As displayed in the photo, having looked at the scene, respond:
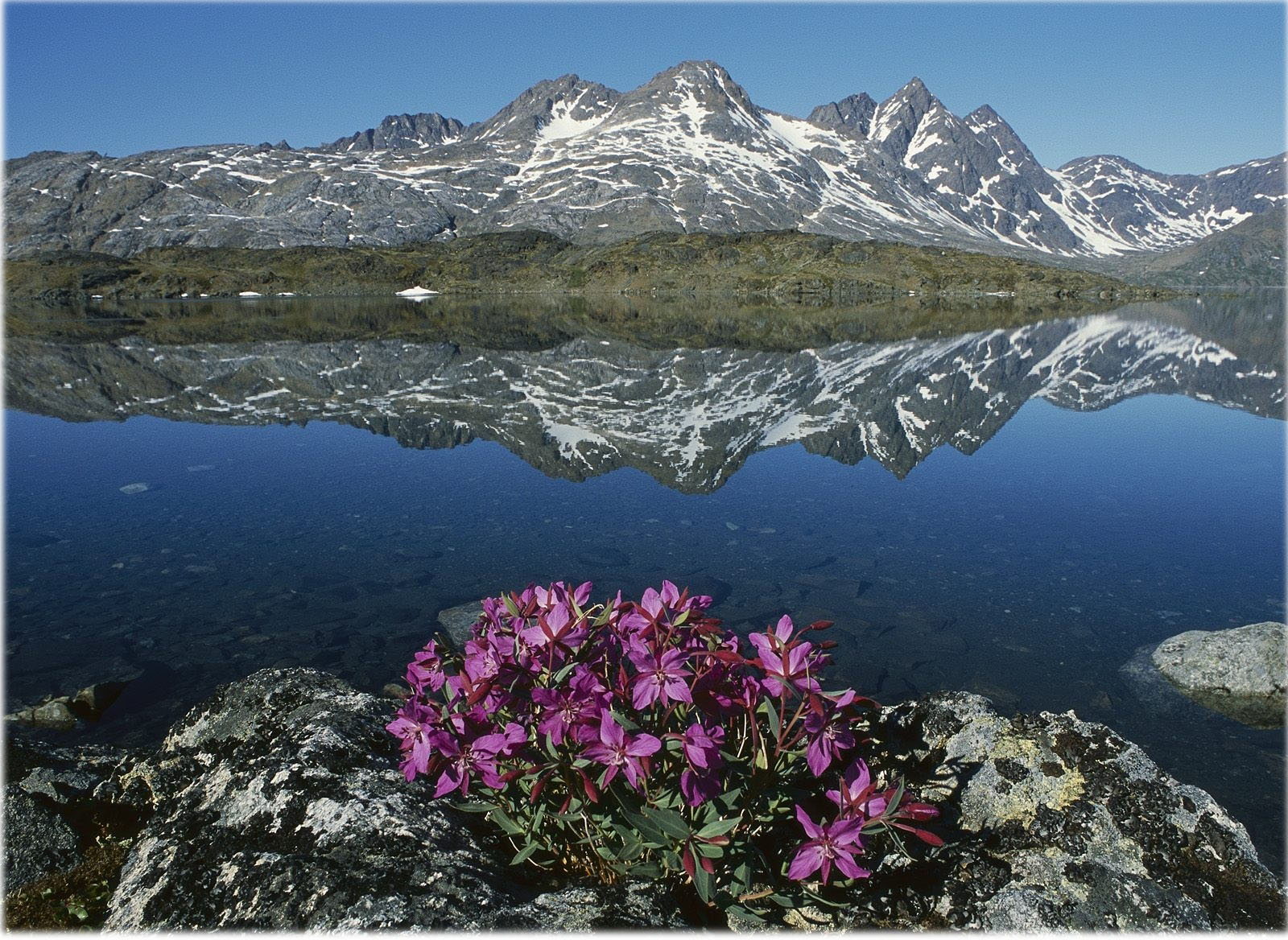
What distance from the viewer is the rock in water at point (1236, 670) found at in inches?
355

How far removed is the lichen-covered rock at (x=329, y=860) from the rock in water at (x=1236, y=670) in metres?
8.39

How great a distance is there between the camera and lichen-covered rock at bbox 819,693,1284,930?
4129 mm

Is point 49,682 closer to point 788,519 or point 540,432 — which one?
point 788,519

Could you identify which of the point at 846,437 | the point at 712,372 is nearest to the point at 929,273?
the point at 712,372

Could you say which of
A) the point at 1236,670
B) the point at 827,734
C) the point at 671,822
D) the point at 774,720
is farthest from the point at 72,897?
the point at 1236,670

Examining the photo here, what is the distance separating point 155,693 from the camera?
958cm

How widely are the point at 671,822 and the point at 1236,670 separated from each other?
895 centimetres

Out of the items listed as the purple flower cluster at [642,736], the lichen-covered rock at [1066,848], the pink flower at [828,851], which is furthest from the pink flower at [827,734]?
the lichen-covered rock at [1066,848]

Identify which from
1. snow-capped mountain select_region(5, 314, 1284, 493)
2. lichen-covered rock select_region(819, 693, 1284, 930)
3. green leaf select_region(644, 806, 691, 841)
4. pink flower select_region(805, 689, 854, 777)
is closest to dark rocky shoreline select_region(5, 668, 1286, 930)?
lichen-covered rock select_region(819, 693, 1284, 930)

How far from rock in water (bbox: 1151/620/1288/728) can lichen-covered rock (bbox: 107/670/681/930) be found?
839 centimetres

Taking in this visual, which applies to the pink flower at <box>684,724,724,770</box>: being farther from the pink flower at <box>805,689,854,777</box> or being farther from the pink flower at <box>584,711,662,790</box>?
the pink flower at <box>805,689,854,777</box>

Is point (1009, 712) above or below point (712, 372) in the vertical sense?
below

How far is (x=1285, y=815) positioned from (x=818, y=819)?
5.39 metres

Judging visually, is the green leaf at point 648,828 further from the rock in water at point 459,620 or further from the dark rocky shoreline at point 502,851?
the rock in water at point 459,620
